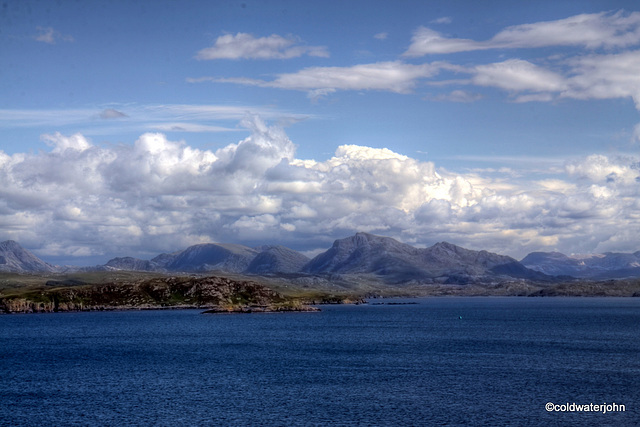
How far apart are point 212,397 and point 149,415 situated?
1201 centimetres

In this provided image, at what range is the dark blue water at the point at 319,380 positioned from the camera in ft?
239

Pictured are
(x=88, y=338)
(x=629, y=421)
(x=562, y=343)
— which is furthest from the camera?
(x=88, y=338)

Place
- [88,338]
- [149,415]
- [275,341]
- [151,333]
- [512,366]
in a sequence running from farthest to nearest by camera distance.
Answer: [151,333] < [88,338] < [275,341] < [512,366] < [149,415]

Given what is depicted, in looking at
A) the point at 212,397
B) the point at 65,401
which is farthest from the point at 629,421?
the point at 65,401

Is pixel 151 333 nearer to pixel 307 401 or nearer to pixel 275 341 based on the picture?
pixel 275 341

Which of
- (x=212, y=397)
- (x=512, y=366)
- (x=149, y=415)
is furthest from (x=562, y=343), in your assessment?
(x=149, y=415)

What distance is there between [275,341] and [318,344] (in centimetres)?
1402

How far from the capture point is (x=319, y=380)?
97.5 metres

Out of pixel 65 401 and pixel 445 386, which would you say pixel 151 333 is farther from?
pixel 445 386

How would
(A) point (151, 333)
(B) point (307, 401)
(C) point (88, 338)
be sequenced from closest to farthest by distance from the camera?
(B) point (307, 401) → (C) point (88, 338) → (A) point (151, 333)

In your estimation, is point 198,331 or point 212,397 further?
point 198,331

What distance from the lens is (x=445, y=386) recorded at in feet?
295

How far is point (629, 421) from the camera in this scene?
68438 mm

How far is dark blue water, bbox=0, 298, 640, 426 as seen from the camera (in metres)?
72.9
